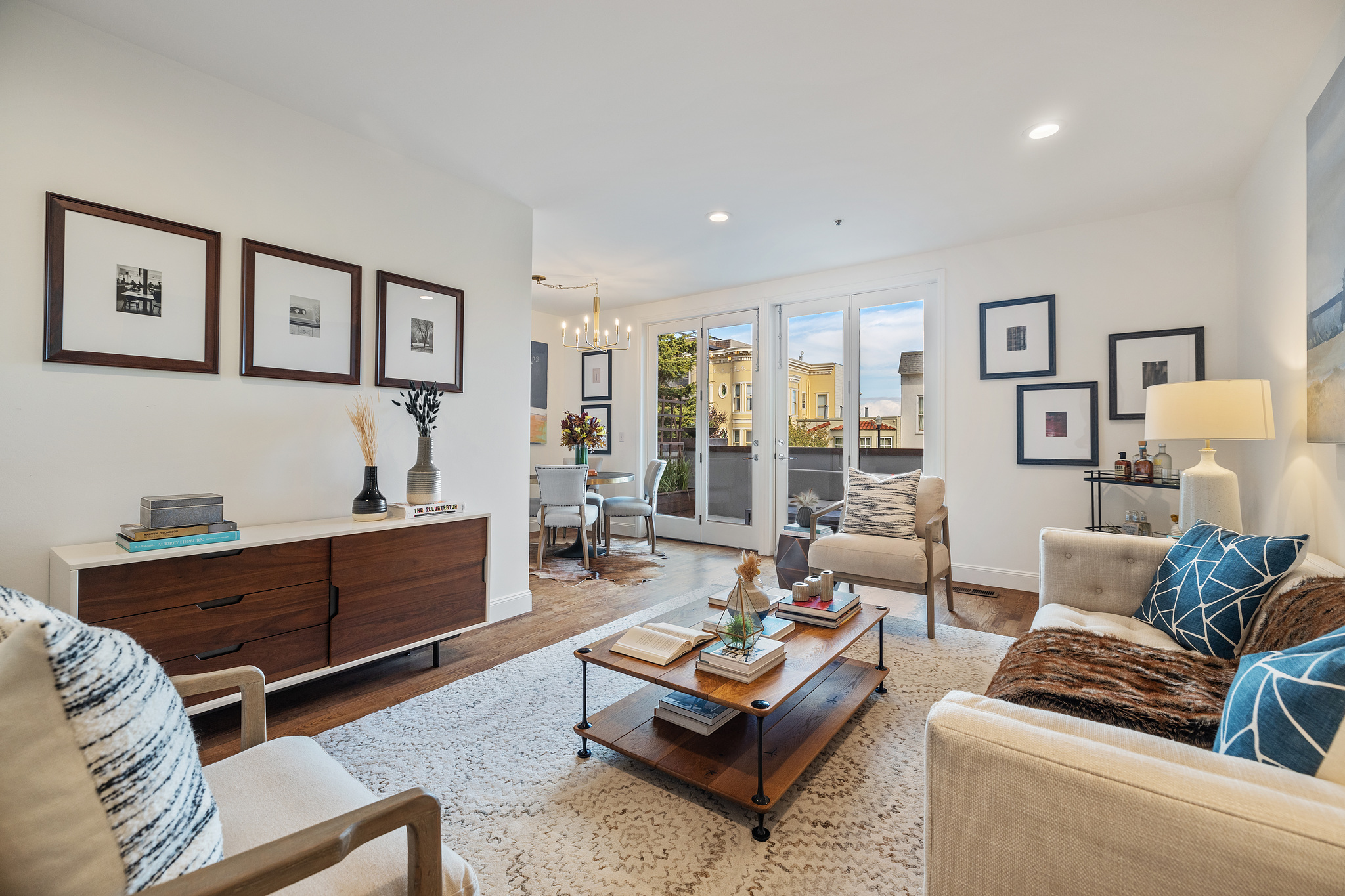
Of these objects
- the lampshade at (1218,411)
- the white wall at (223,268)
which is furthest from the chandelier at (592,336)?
the lampshade at (1218,411)

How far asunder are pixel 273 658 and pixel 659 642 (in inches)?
58.7

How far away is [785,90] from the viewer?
2.44 meters

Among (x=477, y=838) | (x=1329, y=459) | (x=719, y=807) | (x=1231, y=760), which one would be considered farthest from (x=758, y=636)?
(x=1329, y=459)

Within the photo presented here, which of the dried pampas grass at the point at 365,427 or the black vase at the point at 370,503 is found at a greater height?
the dried pampas grass at the point at 365,427

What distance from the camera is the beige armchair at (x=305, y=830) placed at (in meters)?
0.74

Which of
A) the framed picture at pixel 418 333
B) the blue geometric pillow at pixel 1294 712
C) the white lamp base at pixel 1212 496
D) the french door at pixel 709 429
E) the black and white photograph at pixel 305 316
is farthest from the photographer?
the french door at pixel 709 429

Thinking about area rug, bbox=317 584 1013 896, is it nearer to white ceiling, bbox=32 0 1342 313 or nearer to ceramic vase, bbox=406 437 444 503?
ceramic vase, bbox=406 437 444 503

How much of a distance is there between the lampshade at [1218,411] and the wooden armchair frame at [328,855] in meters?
3.06

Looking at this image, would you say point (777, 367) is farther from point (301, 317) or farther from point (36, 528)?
point (36, 528)

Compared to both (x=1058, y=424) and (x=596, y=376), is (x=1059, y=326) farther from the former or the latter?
(x=596, y=376)

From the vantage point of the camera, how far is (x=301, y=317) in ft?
8.69

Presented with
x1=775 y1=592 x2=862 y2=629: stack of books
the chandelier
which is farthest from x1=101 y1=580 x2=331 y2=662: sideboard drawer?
the chandelier

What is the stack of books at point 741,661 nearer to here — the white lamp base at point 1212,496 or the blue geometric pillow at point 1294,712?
the blue geometric pillow at point 1294,712

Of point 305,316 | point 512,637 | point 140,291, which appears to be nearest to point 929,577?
point 512,637
